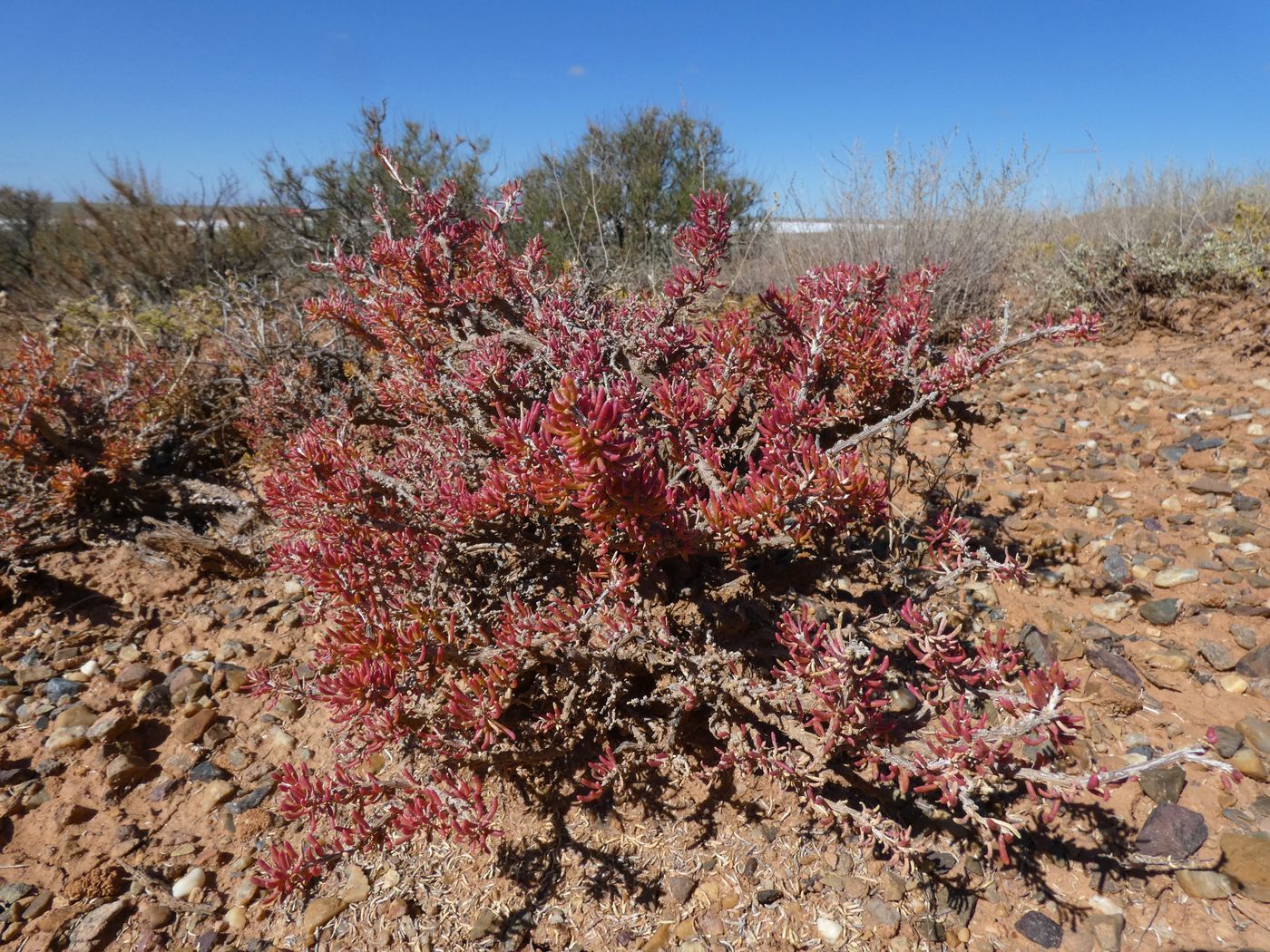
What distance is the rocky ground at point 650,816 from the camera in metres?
1.57

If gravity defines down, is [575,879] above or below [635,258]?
below

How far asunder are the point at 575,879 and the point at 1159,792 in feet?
5.09

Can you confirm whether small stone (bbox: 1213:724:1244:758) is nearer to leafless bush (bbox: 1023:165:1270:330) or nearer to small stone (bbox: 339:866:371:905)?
small stone (bbox: 339:866:371:905)

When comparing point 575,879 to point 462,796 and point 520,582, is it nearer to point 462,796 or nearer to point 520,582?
point 462,796

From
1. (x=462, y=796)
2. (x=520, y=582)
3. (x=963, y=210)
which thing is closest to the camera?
(x=462, y=796)

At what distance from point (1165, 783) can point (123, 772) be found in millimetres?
3009

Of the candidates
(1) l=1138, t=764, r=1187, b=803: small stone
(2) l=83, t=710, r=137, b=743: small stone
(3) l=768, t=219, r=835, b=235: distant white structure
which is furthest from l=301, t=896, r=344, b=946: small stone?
(3) l=768, t=219, r=835, b=235: distant white structure

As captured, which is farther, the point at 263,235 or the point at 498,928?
the point at 263,235

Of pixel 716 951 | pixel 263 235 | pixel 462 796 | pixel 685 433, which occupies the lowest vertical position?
pixel 716 951

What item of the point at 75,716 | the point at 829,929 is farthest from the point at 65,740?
the point at 829,929

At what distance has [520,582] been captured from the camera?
195 centimetres

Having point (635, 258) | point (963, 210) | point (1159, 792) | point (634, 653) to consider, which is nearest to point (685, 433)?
point (634, 653)

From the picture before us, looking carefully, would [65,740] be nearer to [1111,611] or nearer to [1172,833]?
[1172,833]

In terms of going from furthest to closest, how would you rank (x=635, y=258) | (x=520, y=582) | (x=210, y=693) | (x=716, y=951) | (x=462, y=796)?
(x=635, y=258), (x=210, y=693), (x=520, y=582), (x=716, y=951), (x=462, y=796)
